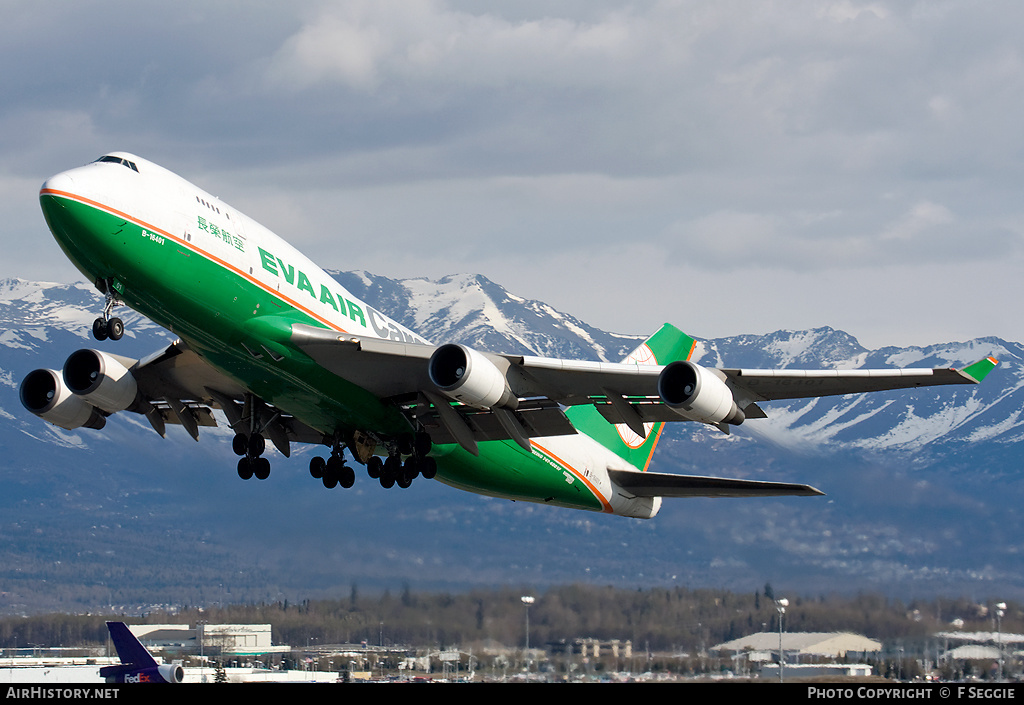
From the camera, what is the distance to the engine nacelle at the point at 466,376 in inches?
996

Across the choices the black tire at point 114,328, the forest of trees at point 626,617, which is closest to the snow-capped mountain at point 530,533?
the forest of trees at point 626,617

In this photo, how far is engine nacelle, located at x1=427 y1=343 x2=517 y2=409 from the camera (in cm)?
2530

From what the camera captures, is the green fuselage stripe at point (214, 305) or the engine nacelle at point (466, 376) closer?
the green fuselage stripe at point (214, 305)

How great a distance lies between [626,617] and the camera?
98.9 ft

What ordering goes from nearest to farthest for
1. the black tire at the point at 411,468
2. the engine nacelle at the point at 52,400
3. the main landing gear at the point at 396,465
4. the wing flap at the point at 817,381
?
the wing flap at the point at 817,381 → the main landing gear at the point at 396,465 → the black tire at the point at 411,468 → the engine nacelle at the point at 52,400

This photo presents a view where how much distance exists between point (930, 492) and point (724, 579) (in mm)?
9826

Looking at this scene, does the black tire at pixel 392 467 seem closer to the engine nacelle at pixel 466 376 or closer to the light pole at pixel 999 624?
the engine nacelle at pixel 466 376

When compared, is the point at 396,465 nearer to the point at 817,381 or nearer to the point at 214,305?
the point at 214,305

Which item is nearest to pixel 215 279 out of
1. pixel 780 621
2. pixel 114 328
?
pixel 114 328

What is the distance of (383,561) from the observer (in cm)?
3778

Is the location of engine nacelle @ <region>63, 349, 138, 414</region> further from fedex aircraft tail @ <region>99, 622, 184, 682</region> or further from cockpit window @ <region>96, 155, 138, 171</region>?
fedex aircraft tail @ <region>99, 622, 184, 682</region>

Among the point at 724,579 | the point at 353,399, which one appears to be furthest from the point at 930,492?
the point at 353,399

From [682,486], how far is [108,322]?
17.0 meters

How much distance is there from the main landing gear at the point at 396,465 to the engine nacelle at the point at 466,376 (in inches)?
145
